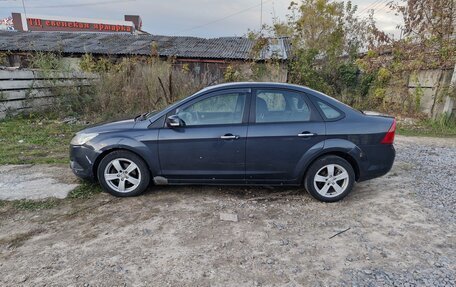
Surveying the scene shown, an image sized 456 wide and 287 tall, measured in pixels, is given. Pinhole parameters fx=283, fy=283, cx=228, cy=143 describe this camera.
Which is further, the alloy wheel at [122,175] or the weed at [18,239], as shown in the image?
the alloy wheel at [122,175]

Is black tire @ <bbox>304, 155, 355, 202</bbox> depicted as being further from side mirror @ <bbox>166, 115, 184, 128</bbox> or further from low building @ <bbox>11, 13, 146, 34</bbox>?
low building @ <bbox>11, 13, 146, 34</bbox>

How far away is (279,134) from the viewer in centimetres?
373

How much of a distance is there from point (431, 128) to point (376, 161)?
7.29m

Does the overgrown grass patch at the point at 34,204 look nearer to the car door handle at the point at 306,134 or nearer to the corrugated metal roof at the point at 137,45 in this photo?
the car door handle at the point at 306,134

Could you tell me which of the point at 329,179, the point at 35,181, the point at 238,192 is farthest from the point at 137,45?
the point at 329,179

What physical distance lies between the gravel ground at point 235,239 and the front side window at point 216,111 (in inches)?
42.9

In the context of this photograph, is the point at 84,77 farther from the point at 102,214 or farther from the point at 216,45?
the point at 216,45

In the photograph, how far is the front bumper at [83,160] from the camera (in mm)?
3895

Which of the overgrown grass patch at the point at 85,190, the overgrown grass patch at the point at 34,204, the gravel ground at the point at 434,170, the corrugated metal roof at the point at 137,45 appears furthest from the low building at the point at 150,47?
the overgrown grass patch at the point at 34,204

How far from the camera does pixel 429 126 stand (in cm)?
952

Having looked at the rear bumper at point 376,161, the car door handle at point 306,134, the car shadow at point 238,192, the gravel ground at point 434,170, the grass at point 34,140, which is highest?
the car door handle at point 306,134

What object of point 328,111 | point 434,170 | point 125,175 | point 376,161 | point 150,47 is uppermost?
point 150,47

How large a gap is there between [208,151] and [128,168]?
1.15 m

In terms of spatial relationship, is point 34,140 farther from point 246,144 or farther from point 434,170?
point 434,170
